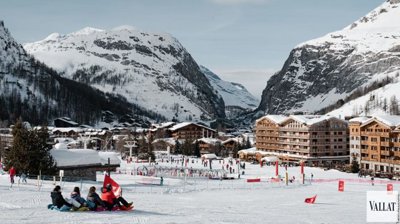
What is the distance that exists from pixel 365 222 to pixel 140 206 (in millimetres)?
9352

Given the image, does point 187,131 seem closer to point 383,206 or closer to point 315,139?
point 315,139

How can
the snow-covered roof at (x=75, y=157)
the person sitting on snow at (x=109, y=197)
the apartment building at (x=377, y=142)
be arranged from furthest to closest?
1. the apartment building at (x=377, y=142)
2. the snow-covered roof at (x=75, y=157)
3. the person sitting on snow at (x=109, y=197)

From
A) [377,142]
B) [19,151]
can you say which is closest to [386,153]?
[377,142]

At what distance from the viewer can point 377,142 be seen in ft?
283

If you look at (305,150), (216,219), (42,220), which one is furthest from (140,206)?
(305,150)

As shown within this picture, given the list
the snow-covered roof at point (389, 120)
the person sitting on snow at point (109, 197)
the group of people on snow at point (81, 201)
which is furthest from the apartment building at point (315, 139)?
the group of people on snow at point (81, 201)

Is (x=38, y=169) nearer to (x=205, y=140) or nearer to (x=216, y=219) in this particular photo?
(x=216, y=219)

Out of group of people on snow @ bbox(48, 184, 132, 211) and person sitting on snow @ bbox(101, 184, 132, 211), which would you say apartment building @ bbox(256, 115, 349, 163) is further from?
group of people on snow @ bbox(48, 184, 132, 211)

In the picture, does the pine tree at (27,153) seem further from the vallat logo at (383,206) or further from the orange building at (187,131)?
the orange building at (187,131)

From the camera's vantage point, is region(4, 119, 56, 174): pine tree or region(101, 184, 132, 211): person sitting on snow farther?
region(4, 119, 56, 174): pine tree

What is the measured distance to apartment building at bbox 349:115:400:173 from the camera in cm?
8262

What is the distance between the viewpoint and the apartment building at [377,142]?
271 feet

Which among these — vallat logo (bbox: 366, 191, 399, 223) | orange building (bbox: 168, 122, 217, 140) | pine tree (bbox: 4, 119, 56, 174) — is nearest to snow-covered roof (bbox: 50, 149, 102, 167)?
pine tree (bbox: 4, 119, 56, 174)

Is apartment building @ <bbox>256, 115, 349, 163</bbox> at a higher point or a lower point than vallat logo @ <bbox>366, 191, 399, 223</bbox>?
higher
